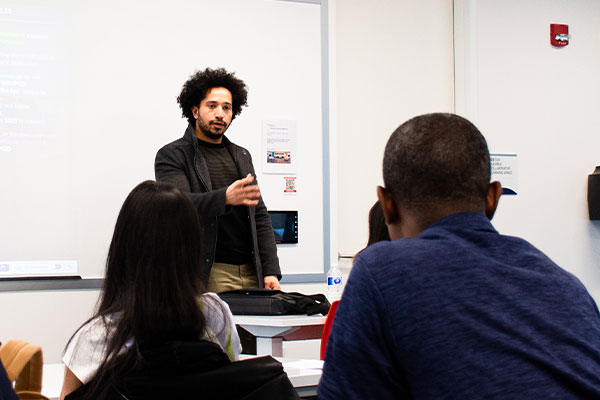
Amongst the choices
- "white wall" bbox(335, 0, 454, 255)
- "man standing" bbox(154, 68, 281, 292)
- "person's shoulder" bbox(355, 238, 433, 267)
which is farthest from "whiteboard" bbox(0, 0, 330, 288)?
"person's shoulder" bbox(355, 238, 433, 267)

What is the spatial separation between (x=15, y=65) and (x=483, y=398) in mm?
3498

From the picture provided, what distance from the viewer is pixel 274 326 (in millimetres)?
2279

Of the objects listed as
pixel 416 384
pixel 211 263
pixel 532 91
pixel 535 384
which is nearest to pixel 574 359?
pixel 535 384

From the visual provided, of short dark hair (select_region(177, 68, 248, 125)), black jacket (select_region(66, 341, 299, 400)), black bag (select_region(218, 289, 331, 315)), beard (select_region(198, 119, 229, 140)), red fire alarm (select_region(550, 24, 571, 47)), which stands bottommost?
black bag (select_region(218, 289, 331, 315))

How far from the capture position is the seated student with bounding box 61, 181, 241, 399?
4.04ft

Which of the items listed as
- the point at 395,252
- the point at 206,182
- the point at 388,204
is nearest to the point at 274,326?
the point at 206,182

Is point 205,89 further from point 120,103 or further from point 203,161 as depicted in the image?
point 120,103

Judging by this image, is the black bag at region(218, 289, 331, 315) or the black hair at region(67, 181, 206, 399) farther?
the black bag at region(218, 289, 331, 315)

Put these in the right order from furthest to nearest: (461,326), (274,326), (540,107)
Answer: (540,107), (274,326), (461,326)

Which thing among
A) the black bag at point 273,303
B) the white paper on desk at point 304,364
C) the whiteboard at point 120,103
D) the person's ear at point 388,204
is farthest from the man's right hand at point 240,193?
the person's ear at point 388,204

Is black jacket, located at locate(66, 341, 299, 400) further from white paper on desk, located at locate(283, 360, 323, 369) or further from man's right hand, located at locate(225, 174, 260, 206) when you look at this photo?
man's right hand, located at locate(225, 174, 260, 206)

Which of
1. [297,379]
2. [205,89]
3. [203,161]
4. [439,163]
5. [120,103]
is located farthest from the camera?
[120,103]

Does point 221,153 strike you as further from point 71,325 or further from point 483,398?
point 483,398

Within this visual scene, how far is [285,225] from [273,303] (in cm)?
172
